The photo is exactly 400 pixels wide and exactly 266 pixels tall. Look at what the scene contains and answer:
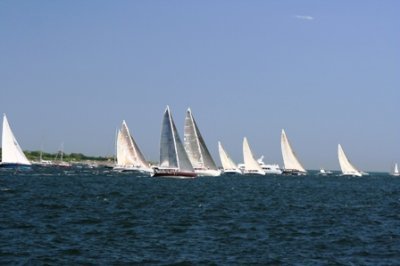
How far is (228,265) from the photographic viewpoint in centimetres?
2391

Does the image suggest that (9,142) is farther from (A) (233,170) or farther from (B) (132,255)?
(B) (132,255)

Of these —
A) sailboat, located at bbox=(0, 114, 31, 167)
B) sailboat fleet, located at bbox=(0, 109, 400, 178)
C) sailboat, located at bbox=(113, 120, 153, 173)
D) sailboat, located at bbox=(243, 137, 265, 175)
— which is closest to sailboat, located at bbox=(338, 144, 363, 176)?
sailboat fleet, located at bbox=(0, 109, 400, 178)

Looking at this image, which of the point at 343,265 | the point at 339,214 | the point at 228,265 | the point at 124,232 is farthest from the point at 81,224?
the point at 339,214

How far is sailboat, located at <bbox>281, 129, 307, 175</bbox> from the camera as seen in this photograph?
169 metres

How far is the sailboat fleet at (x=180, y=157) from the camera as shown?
9581 centimetres

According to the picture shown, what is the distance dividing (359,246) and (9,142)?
4046 inches

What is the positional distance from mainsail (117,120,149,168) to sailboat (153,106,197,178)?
38.6m

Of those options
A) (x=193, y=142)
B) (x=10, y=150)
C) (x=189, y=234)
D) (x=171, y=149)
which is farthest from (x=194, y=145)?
(x=189, y=234)

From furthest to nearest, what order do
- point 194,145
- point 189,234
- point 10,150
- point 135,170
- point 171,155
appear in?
1. point 135,170
2. point 10,150
3. point 194,145
4. point 171,155
5. point 189,234

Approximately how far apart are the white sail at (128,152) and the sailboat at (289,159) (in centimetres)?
4493

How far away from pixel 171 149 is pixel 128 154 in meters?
42.9

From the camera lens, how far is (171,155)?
95188 millimetres

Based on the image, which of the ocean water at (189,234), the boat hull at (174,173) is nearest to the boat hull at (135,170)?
the boat hull at (174,173)

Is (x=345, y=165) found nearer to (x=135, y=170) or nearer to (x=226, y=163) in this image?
(x=226, y=163)
